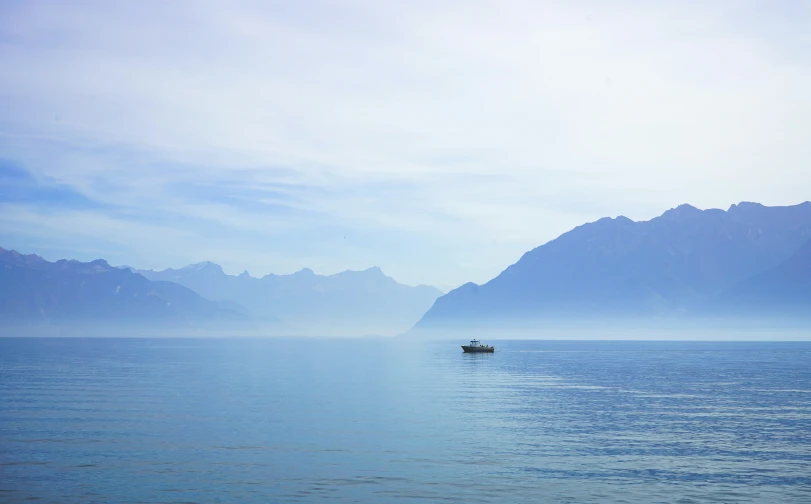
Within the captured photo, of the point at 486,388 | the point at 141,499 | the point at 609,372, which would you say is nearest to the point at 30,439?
the point at 141,499

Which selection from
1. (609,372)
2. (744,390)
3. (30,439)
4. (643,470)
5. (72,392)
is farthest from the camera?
(609,372)

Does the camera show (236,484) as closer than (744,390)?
Yes

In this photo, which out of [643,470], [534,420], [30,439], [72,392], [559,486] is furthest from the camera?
[72,392]

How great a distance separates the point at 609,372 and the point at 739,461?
11864 cm

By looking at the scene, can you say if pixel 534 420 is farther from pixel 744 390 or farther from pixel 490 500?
pixel 744 390

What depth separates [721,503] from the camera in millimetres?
43812

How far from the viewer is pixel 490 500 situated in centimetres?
4472

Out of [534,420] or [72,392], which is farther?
[72,392]

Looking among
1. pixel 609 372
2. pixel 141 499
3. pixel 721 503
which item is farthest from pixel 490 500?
pixel 609 372

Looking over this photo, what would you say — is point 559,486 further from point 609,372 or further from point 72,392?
point 609,372

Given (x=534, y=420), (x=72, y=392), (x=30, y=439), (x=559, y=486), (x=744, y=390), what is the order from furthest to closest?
1. (x=744, y=390)
2. (x=72, y=392)
3. (x=534, y=420)
4. (x=30, y=439)
5. (x=559, y=486)

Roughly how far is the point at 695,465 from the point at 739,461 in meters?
3.80

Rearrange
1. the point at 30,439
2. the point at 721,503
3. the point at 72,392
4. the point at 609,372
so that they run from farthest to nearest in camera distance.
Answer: the point at 609,372 → the point at 72,392 → the point at 30,439 → the point at 721,503

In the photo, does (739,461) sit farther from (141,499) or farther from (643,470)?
(141,499)
